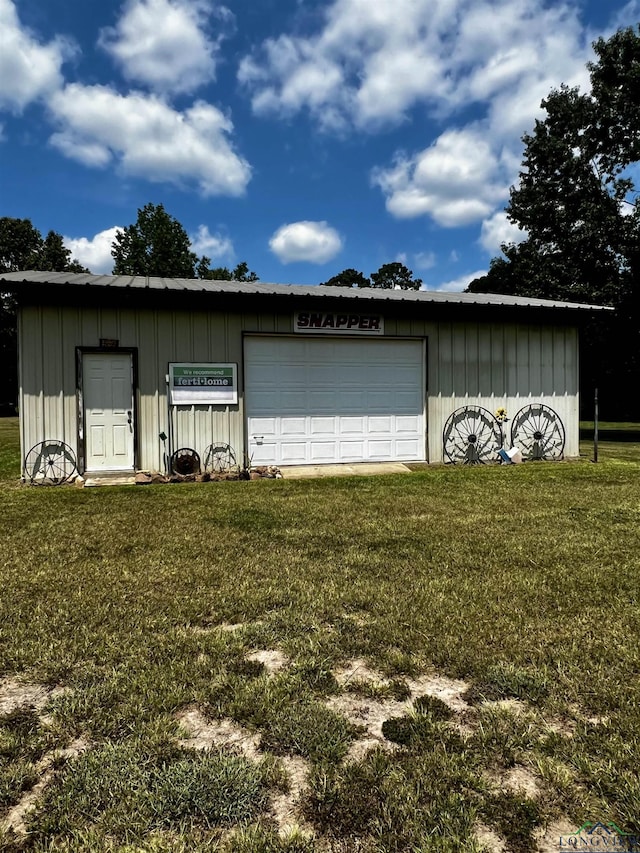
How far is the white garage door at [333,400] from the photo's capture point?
902cm

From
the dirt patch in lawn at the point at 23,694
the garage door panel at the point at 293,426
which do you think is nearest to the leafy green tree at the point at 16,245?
the garage door panel at the point at 293,426

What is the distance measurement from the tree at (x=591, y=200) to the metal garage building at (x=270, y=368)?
34.3ft

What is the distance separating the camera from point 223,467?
8.71 m

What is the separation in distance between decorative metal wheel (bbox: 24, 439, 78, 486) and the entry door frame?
16 centimetres

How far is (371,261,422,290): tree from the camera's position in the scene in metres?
59.2

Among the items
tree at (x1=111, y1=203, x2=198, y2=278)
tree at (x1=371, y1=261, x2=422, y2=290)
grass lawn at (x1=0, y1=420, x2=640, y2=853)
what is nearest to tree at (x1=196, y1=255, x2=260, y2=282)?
tree at (x1=111, y1=203, x2=198, y2=278)

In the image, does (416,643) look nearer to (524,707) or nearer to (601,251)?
(524,707)

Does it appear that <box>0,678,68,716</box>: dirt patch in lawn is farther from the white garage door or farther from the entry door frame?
→ the white garage door

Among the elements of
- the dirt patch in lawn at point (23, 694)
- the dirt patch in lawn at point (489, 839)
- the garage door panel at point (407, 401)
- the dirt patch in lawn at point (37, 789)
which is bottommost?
the dirt patch in lawn at point (489, 839)

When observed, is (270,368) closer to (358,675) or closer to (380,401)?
(380,401)

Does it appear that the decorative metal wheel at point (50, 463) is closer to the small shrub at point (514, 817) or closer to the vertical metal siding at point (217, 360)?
the vertical metal siding at point (217, 360)

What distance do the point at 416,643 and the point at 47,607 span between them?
2166mm

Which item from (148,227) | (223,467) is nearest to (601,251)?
(223,467)

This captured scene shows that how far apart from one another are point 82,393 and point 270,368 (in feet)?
10.3
